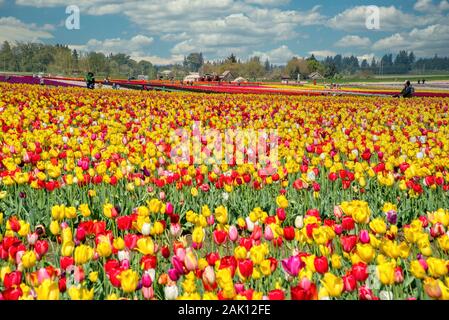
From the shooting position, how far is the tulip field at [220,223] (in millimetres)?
2674

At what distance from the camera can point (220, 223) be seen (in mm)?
3955

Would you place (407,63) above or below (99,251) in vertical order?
above

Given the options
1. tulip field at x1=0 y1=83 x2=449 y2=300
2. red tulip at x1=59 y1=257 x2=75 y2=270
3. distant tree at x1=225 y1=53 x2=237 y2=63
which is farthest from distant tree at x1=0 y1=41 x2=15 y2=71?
red tulip at x1=59 y1=257 x2=75 y2=270

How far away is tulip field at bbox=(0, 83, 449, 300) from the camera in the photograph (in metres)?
2.67

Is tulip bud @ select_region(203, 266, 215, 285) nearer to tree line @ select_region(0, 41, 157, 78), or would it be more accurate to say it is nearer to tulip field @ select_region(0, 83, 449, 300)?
tulip field @ select_region(0, 83, 449, 300)

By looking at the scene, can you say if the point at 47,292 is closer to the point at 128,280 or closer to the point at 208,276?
the point at 128,280

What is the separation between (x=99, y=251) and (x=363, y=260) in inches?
63.9

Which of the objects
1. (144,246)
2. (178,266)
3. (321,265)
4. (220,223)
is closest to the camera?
(321,265)

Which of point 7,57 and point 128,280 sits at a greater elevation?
point 7,57

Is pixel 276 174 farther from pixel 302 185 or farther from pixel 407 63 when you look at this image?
pixel 407 63

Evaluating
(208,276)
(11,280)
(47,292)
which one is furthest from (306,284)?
(11,280)

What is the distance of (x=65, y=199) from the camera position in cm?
550

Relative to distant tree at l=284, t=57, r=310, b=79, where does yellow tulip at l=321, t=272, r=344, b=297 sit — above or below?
below
